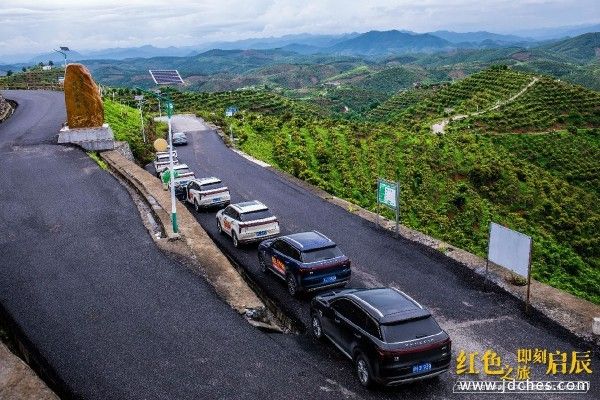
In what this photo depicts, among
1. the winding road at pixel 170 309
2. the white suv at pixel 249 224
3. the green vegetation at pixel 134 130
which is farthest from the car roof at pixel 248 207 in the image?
the green vegetation at pixel 134 130

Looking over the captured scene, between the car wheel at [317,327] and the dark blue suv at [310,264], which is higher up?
the dark blue suv at [310,264]

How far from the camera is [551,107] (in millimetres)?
75812

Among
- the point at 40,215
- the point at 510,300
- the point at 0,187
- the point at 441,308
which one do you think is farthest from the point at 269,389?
the point at 0,187

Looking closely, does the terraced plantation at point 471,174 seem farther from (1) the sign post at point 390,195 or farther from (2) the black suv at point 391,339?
(2) the black suv at point 391,339

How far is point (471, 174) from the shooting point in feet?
138

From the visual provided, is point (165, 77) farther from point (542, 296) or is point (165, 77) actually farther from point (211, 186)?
point (542, 296)

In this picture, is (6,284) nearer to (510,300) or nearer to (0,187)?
(0,187)

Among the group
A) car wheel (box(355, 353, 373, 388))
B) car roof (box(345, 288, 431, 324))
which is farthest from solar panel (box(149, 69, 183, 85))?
car wheel (box(355, 353, 373, 388))

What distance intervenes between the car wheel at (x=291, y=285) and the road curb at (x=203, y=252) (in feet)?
4.08

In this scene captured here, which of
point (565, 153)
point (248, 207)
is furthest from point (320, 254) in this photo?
point (565, 153)

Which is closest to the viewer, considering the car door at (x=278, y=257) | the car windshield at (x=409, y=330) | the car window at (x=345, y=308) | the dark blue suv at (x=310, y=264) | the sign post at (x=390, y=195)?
the car windshield at (x=409, y=330)

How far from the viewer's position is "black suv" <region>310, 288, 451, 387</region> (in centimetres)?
1036

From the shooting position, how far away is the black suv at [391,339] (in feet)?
34.0

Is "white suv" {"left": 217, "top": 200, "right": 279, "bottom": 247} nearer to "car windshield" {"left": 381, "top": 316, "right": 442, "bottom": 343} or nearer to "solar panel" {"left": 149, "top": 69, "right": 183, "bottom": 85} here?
"solar panel" {"left": 149, "top": 69, "right": 183, "bottom": 85}
